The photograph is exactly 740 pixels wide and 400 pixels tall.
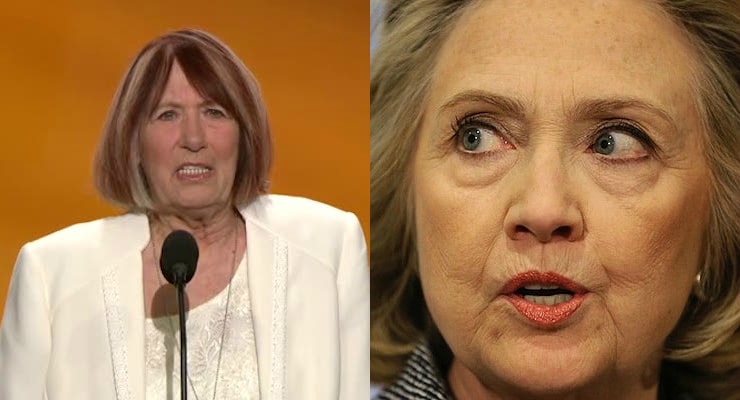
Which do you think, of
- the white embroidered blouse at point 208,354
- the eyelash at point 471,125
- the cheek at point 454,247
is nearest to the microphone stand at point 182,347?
the white embroidered blouse at point 208,354

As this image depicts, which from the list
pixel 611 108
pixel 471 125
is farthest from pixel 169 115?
pixel 611 108

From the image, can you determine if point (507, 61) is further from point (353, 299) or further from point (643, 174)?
point (353, 299)

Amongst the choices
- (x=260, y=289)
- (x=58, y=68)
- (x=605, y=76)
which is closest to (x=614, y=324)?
(x=605, y=76)

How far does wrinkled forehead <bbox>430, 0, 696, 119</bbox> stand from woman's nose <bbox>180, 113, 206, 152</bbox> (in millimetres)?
519

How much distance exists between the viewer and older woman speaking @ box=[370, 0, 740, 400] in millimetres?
2000

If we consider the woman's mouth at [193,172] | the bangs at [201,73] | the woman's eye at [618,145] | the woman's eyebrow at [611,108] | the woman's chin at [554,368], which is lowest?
the woman's chin at [554,368]

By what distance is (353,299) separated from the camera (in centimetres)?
223

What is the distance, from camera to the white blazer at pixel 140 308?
2.11 meters

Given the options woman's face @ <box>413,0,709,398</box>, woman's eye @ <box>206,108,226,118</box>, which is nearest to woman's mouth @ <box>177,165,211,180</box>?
woman's eye @ <box>206,108,226,118</box>

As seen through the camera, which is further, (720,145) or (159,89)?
(159,89)

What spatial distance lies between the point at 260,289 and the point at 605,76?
771mm

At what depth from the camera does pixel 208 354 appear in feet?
7.08

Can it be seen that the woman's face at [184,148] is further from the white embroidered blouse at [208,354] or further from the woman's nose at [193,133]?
the white embroidered blouse at [208,354]

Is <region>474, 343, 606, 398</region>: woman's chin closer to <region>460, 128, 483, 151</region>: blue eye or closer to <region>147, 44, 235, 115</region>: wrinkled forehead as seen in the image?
<region>460, 128, 483, 151</region>: blue eye
